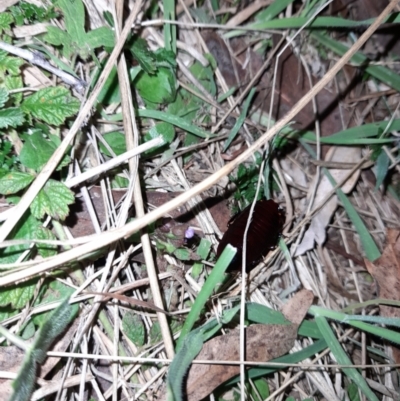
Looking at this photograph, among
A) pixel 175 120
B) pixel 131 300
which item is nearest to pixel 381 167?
pixel 175 120

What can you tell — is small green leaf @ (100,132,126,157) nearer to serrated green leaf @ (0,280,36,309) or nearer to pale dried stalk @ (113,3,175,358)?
pale dried stalk @ (113,3,175,358)

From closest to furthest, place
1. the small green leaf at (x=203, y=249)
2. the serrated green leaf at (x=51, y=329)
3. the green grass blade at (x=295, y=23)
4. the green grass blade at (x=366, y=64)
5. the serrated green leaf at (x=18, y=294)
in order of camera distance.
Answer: the serrated green leaf at (x=51, y=329), the serrated green leaf at (x=18, y=294), the small green leaf at (x=203, y=249), the green grass blade at (x=295, y=23), the green grass blade at (x=366, y=64)

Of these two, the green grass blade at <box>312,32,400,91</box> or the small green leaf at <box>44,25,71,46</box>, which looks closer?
the small green leaf at <box>44,25,71,46</box>

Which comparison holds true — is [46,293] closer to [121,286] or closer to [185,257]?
[121,286]

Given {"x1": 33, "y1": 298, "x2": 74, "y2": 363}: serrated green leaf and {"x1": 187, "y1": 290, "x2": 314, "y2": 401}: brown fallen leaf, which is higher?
{"x1": 33, "y1": 298, "x2": 74, "y2": 363}: serrated green leaf

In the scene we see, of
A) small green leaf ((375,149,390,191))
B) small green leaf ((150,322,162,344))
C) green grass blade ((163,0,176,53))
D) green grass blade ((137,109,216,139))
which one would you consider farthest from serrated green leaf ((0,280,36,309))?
small green leaf ((375,149,390,191))

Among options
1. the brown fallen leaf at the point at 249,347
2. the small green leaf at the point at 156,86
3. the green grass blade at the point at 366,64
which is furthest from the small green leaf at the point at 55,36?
the brown fallen leaf at the point at 249,347

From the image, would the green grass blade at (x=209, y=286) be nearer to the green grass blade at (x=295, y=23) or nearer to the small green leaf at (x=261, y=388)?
the small green leaf at (x=261, y=388)
